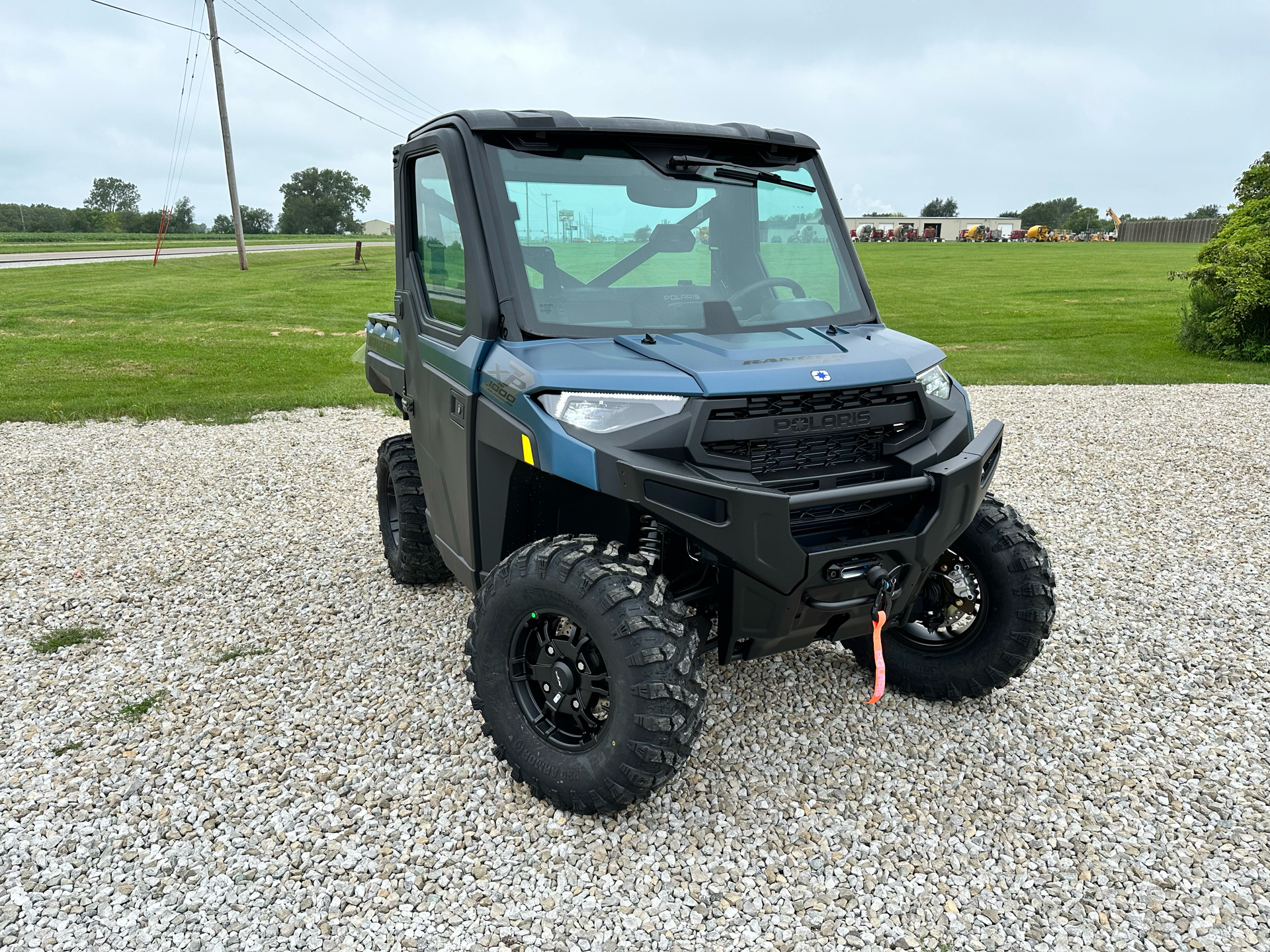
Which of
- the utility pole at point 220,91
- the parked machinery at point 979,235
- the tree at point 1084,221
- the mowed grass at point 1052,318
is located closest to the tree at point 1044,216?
the tree at point 1084,221

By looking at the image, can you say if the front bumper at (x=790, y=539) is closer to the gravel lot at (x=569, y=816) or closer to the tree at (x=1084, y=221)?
the gravel lot at (x=569, y=816)

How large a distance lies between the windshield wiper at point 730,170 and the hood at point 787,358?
0.65m

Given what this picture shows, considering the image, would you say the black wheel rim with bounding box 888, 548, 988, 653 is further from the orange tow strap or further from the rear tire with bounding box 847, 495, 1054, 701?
the orange tow strap

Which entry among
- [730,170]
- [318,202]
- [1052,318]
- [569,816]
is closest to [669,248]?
[730,170]

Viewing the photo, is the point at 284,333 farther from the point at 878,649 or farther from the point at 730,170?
the point at 878,649

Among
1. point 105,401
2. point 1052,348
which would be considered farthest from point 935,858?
point 1052,348

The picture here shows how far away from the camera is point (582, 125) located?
3.25 metres

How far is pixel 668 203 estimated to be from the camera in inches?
138

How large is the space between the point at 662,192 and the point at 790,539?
62.0 inches

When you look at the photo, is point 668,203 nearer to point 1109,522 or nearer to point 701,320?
point 701,320

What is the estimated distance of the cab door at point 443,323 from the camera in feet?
10.8

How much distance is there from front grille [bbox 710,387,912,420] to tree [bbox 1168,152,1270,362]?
13.0m

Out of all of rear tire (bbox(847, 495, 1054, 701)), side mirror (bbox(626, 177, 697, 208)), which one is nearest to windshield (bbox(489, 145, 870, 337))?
side mirror (bbox(626, 177, 697, 208))

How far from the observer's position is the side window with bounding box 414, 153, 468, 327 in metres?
3.43
